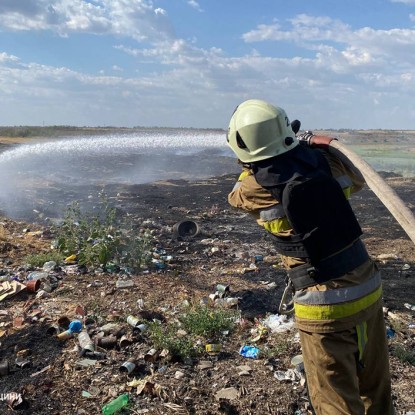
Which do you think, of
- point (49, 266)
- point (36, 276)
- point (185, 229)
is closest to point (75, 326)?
point (36, 276)

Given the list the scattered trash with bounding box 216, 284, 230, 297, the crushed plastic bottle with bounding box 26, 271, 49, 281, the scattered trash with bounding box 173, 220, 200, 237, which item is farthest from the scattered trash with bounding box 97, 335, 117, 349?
the scattered trash with bounding box 173, 220, 200, 237

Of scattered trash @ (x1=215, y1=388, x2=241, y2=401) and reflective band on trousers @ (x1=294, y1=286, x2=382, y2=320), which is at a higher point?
reflective band on trousers @ (x1=294, y1=286, x2=382, y2=320)

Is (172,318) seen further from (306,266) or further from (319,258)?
(319,258)

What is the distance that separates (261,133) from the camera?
250 centimetres

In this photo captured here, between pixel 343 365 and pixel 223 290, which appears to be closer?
pixel 343 365

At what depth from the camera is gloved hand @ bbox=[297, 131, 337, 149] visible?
2750 millimetres

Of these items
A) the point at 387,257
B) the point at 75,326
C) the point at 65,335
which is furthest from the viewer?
the point at 387,257

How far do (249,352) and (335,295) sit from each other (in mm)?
1986

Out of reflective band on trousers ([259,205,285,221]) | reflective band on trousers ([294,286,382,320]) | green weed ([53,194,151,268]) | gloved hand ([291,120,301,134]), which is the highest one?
gloved hand ([291,120,301,134])

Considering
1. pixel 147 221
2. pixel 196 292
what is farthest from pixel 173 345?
pixel 147 221

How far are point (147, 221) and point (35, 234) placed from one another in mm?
2688

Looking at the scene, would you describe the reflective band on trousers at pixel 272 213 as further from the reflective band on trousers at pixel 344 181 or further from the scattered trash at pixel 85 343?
the scattered trash at pixel 85 343

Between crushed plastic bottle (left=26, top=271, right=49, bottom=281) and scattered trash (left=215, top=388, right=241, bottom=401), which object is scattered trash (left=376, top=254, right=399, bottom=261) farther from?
crushed plastic bottle (left=26, top=271, right=49, bottom=281)

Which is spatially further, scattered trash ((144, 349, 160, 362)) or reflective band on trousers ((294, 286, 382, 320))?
scattered trash ((144, 349, 160, 362))
